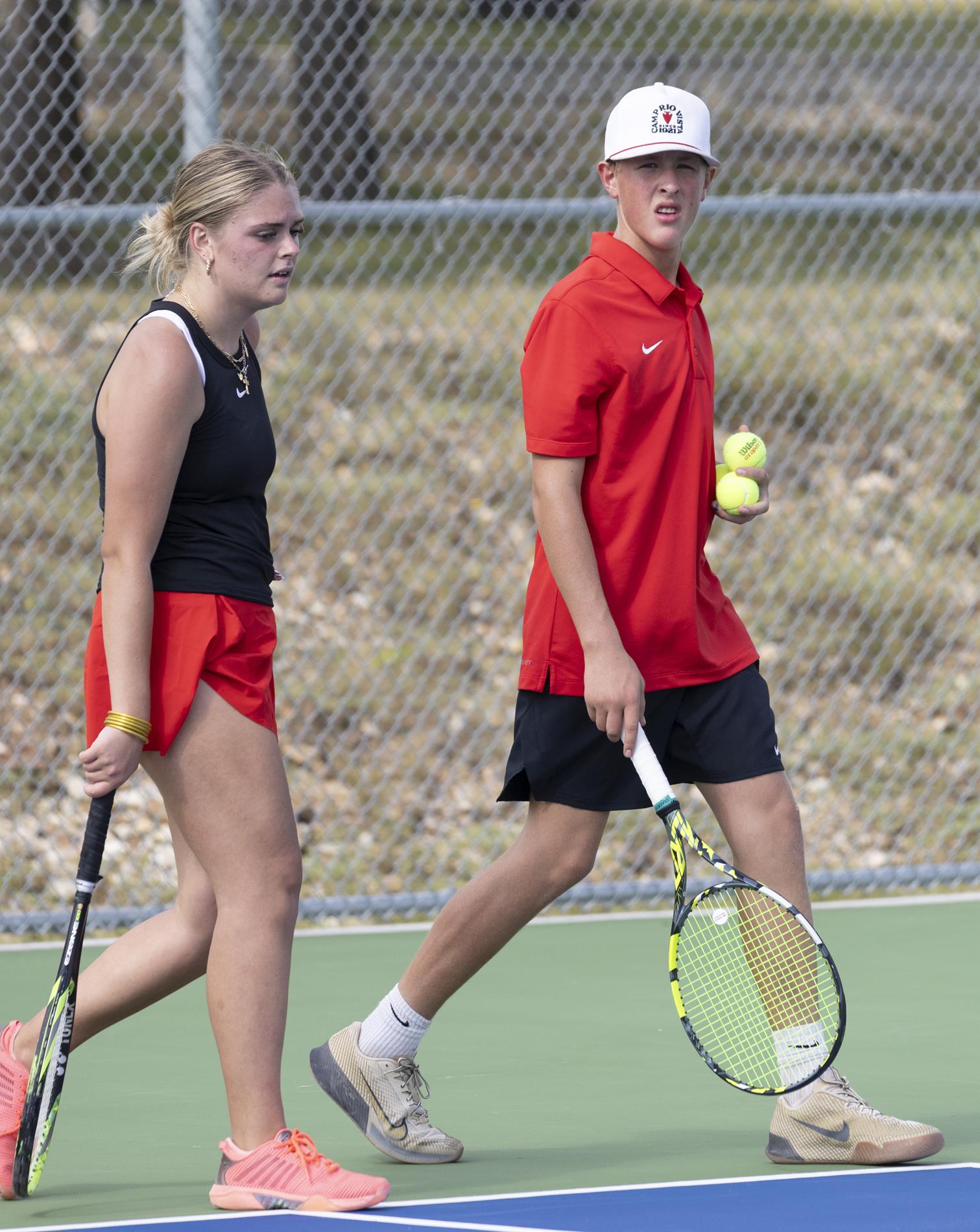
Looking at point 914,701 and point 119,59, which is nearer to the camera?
point 914,701

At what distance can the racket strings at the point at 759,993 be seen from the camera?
4.16 meters

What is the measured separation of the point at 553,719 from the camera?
14.4ft

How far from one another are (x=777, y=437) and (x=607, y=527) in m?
7.38

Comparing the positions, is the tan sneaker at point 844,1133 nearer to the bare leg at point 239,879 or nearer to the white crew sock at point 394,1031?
the white crew sock at point 394,1031

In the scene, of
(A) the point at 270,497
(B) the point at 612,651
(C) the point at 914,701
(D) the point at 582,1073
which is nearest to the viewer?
(B) the point at 612,651

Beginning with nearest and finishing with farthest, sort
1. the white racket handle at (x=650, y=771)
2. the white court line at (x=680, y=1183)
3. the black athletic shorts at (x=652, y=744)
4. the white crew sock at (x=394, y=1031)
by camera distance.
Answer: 1. the white court line at (x=680, y=1183)
2. the white racket handle at (x=650, y=771)
3. the black athletic shorts at (x=652, y=744)
4. the white crew sock at (x=394, y=1031)

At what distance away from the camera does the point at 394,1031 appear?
447 cm

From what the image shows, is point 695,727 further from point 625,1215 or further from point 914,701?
point 914,701

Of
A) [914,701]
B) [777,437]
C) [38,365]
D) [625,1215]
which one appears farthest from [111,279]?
[625,1215]

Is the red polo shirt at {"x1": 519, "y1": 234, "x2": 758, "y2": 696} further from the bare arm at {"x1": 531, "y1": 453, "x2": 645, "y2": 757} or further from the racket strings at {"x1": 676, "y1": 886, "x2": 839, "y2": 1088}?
the racket strings at {"x1": 676, "y1": 886, "x2": 839, "y2": 1088}

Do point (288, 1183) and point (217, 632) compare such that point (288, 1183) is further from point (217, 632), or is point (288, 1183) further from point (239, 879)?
point (217, 632)

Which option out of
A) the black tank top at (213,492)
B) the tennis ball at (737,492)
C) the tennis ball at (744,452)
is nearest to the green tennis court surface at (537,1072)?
the black tank top at (213,492)

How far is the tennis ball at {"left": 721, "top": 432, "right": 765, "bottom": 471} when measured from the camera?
455cm

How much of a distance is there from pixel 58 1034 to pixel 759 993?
4.45ft
